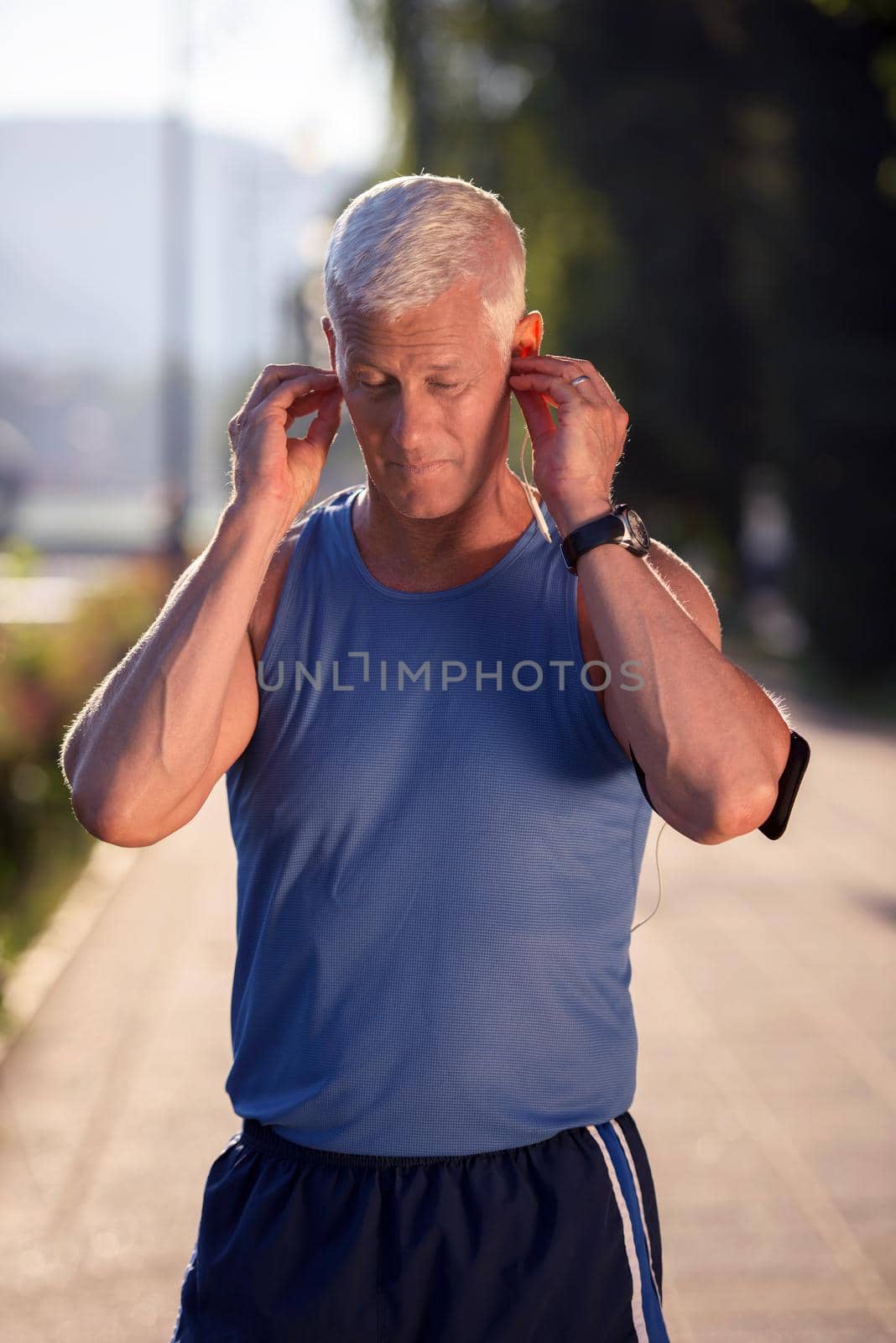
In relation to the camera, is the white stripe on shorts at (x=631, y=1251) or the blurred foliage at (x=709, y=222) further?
the blurred foliage at (x=709, y=222)

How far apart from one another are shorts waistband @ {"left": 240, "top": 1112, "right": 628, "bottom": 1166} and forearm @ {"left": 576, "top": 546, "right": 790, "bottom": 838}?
450 millimetres

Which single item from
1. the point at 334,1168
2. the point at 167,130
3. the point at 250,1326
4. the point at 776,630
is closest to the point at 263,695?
the point at 334,1168

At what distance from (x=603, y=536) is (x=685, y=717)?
0.82 ft

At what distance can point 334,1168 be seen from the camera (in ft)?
6.78

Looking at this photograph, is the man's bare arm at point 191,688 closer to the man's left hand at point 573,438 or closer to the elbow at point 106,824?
the elbow at point 106,824

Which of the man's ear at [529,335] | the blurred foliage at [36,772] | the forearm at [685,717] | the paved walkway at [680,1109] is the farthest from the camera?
the blurred foliage at [36,772]

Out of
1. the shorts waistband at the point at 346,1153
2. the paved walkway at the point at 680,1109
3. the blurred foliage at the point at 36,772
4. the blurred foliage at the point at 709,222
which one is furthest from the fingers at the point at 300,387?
the blurred foliage at the point at 709,222

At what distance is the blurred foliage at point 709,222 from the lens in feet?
48.7

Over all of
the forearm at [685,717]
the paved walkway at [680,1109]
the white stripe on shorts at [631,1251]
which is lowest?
the paved walkway at [680,1109]

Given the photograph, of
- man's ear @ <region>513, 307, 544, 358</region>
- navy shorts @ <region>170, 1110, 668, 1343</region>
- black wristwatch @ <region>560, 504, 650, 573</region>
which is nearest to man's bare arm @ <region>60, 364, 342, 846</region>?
man's ear @ <region>513, 307, 544, 358</region>

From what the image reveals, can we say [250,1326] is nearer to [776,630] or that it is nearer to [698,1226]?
[698,1226]

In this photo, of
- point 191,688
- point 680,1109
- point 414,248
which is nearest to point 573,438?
point 414,248

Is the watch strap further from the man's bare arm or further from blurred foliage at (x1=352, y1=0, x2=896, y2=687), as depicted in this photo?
blurred foliage at (x1=352, y1=0, x2=896, y2=687)

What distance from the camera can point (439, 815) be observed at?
204cm
